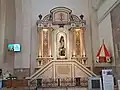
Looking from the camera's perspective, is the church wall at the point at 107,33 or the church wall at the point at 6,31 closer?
the church wall at the point at 107,33

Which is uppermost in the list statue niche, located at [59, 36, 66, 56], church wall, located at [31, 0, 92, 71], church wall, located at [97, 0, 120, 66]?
church wall, located at [31, 0, 92, 71]

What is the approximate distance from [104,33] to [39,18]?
10.7 feet

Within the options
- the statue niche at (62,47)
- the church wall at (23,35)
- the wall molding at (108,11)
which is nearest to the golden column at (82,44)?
the statue niche at (62,47)

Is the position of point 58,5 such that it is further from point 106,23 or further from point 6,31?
point 106,23

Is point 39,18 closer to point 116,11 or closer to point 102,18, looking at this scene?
point 102,18

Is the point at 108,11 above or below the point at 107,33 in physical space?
above

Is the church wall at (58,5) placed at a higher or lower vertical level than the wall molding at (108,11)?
higher

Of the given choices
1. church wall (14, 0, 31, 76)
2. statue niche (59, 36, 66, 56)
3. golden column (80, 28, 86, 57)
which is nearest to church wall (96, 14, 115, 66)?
golden column (80, 28, 86, 57)

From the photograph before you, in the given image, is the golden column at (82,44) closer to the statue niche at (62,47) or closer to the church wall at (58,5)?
the church wall at (58,5)

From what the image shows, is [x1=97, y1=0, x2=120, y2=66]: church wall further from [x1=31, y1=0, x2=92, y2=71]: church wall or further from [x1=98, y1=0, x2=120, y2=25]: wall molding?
[x1=31, y1=0, x2=92, y2=71]: church wall

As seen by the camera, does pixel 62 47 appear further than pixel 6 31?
No

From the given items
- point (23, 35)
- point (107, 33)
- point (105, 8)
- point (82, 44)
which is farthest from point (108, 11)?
point (23, 35)

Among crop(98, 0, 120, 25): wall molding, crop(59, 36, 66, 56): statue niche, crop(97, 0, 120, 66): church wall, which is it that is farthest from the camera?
crop(59, 36, 66, 56): statue niche

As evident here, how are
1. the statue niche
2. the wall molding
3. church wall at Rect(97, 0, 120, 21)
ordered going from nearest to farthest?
the wall molding
church wall at Rect(97, 0, 120, 21)
the statue niche
